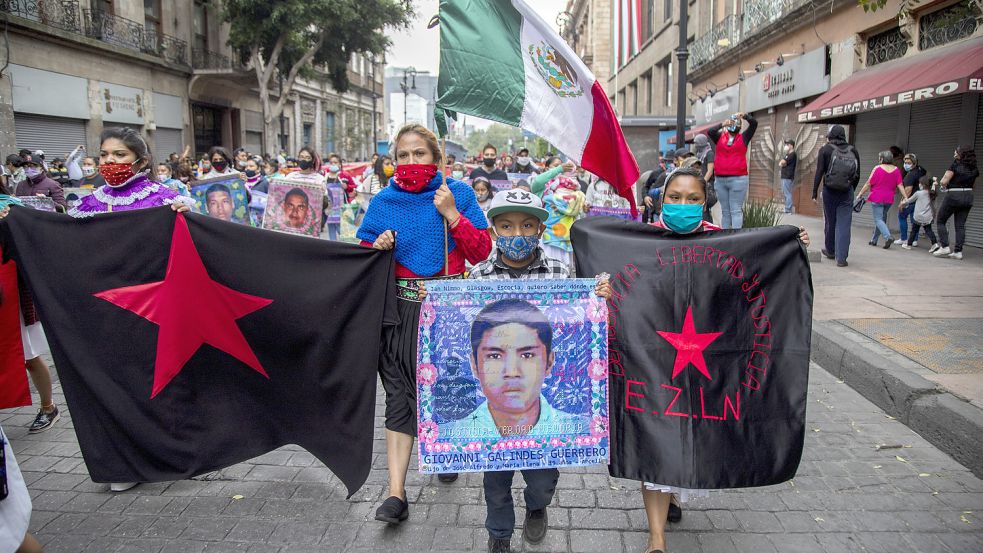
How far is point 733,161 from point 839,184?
160 cm

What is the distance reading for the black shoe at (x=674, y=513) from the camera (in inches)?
142

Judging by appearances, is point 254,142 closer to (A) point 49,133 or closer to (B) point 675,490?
(A) point 49,133

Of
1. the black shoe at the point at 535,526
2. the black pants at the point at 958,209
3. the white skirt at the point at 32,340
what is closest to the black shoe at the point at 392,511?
the black shoe at the point at 535,526

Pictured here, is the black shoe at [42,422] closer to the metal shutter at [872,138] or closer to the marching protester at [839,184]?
the marching protester at [839,184]

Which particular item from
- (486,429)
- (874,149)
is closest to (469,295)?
(486,429)

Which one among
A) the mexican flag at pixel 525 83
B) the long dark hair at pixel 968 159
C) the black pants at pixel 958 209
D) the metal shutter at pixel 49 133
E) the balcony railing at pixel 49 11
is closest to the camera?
the mexican flag at pixel 525 83

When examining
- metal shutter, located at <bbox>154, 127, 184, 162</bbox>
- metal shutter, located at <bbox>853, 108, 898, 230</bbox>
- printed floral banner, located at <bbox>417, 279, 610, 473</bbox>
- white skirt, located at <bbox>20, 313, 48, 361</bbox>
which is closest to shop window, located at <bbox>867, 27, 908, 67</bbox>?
metal shutter, located at <bbox>853, 108, 898, 230</bbox>

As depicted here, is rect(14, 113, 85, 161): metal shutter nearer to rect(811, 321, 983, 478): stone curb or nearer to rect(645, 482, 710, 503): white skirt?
rect(811, 321, 983, 478): stone curb

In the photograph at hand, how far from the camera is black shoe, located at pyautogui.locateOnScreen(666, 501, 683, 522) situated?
11.8 feet

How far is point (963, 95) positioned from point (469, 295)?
43.1ft

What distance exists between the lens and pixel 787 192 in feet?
63.8

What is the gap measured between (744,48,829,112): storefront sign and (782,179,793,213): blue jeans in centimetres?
223

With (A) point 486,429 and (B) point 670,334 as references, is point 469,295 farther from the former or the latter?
(B) point 670,334

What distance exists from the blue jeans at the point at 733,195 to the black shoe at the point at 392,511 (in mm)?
8838
